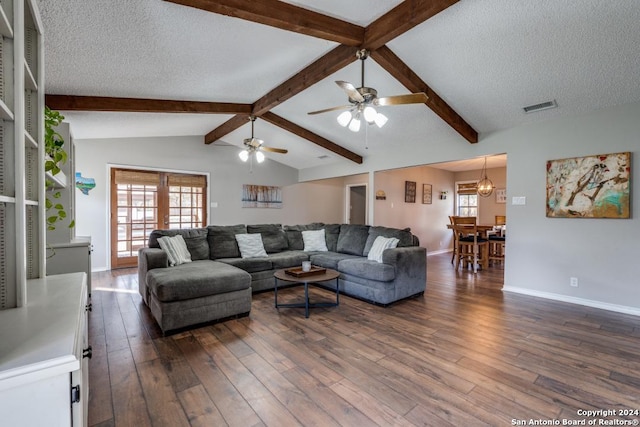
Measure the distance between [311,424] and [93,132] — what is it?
224 inches

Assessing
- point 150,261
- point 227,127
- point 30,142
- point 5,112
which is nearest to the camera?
point 5,112

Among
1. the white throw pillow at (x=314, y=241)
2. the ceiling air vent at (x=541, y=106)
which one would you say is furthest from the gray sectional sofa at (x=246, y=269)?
the ceiling air vent at (x=541, y=106)

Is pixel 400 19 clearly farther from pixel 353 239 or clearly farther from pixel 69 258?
pixel 69 258

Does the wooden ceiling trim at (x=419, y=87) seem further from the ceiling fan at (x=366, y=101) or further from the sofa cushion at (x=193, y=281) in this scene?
the sofa cushion at (x=193, y=281)

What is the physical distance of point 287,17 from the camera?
7.60 ft

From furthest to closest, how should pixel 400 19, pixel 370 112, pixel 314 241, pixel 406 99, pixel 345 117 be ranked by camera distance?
1. pixel 314 241
2. pixel 345 117
3. pixel 370 112
4. pixel 406 99
5. pixel 400 19

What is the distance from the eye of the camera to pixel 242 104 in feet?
15.7

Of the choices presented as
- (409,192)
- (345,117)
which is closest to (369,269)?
(345,117)

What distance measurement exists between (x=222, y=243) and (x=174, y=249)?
0.78 metres

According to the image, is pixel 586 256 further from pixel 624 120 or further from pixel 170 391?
pixel 170 391

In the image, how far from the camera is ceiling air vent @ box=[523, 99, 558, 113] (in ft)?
11.8

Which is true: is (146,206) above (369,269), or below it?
above

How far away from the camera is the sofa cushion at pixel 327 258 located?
438cm

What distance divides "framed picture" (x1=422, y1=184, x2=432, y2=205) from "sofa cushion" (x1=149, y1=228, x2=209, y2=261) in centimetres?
616
